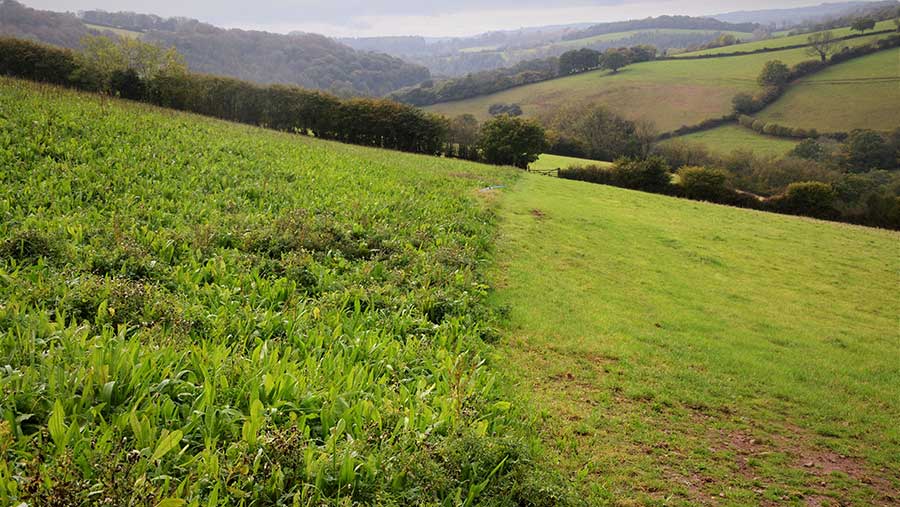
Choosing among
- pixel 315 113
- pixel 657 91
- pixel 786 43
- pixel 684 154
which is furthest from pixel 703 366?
pixel 786 43

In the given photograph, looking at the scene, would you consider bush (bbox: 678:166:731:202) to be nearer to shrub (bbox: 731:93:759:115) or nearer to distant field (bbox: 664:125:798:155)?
distant field (bbox: 664:125:798:155)

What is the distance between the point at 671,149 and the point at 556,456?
280 ft

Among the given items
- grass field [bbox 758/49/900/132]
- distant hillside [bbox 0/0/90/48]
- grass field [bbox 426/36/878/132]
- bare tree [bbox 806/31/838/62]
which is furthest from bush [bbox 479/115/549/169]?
bare tree [bbox 806/31/838/62]

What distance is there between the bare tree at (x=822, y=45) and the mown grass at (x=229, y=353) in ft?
456

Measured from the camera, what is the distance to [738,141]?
88000 mm

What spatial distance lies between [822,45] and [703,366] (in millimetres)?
146478

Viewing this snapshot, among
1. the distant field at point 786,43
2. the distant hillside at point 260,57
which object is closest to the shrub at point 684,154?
the distant field at point 786,43

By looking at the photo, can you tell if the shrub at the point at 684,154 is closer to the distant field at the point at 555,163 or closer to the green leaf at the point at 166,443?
the distant field at the point at 555,163

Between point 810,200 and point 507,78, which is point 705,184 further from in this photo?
point 507,78

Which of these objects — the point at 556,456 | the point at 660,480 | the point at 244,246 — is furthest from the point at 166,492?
the point at 244,246

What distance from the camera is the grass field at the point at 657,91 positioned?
344 feet

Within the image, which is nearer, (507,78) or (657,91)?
(657,91)

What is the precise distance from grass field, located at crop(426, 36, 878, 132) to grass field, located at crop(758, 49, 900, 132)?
9.11 metres

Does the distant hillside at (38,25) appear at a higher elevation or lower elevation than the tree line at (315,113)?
higher
